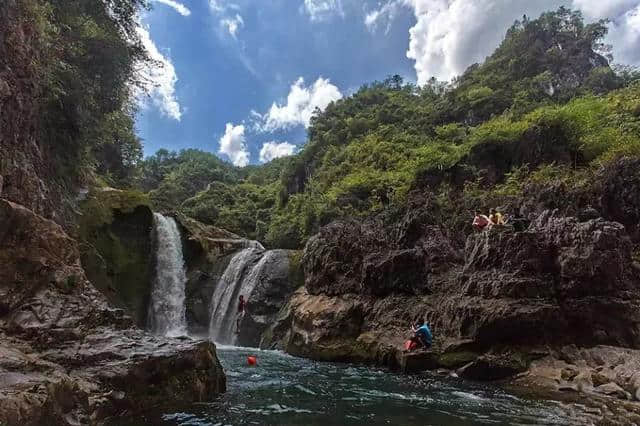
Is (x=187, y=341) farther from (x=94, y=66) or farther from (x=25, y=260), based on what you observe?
(x=94, y=66)

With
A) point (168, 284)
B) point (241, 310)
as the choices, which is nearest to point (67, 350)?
point (241, 310)

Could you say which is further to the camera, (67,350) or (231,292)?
(231,292)

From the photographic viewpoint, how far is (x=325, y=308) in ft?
60.1

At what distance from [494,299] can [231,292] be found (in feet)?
51.6

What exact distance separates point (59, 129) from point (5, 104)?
4797mm

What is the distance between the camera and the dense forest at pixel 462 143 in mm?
22812

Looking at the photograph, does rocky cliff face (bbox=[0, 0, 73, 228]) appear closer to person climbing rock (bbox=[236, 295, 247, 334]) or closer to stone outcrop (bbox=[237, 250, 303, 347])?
person climbing rock (bbox=[236, 295, 247, 334])

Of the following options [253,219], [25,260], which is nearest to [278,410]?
[25,260]

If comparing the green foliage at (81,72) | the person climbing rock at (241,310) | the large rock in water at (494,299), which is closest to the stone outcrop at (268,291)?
the person climbing rock at (241,310)

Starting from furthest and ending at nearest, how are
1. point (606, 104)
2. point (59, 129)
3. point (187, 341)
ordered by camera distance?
point (606, 104) → point (59, 129) → point (187, 341)

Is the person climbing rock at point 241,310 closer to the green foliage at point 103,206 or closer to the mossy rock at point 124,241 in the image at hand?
the mossy rock at point 124,241

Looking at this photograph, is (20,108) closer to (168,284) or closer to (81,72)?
(81,72)

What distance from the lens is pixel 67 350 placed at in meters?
7.78

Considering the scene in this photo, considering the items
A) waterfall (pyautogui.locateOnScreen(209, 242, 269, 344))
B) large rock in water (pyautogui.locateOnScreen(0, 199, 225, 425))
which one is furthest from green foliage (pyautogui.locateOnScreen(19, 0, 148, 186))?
waterfall (pyautogui.locateOnScreen(209, 242, 269, 344))
